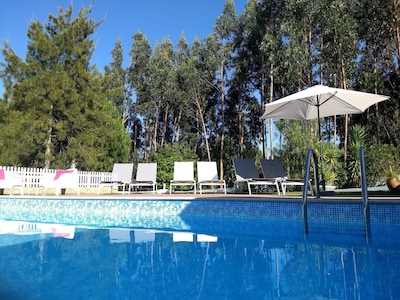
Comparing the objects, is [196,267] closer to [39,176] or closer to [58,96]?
[39,176]

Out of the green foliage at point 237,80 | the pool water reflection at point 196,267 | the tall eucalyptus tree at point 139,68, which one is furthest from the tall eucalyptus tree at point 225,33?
the pool water reflection at point 196,267

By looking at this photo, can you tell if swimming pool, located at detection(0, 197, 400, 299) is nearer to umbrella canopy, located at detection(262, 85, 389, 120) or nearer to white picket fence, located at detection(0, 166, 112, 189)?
umbrella canopy, located at detection(262, 85, 389, 120)

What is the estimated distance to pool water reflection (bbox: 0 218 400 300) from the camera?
205 centimetres

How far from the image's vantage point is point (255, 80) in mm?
20469

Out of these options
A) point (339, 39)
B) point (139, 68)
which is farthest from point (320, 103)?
point (139, 68)

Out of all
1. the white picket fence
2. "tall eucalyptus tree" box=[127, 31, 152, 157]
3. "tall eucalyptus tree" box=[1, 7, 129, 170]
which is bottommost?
the white picket fence

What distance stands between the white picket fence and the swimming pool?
6.73 m

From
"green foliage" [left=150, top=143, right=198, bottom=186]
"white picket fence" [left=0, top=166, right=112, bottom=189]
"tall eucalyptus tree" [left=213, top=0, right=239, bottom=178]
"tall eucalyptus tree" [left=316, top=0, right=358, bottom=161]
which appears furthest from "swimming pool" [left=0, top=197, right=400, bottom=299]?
"tall eucalyptus tree" [left=213, top=0, right=239, bottom=178]

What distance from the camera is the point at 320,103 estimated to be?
6543 mm

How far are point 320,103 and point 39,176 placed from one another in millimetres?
11085

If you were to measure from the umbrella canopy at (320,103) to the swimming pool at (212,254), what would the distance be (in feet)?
7.05

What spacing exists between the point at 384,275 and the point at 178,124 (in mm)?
22397

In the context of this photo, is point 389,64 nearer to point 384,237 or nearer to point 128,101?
point 384,237

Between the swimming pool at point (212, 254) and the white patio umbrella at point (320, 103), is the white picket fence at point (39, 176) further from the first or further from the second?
the white patio umbrella at point (320, 103)
